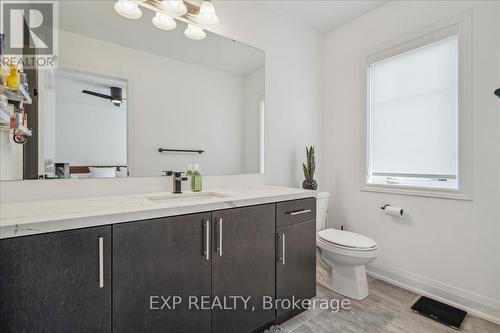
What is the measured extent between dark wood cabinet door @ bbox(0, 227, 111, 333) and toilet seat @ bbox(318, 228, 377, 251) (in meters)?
1.52

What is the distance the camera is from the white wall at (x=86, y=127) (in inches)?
49.2

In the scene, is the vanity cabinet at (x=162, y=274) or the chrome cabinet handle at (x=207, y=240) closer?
the vanity cabinet at (x=162, y=274)

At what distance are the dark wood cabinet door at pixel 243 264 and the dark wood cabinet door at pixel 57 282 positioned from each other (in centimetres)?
49

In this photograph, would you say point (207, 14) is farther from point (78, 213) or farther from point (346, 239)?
point (346, 239)

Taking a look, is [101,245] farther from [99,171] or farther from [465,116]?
[465,116]

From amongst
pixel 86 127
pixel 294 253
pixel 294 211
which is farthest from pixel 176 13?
pixel 294 253

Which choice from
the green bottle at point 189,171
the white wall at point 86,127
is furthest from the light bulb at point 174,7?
the green bottle at point 189,171

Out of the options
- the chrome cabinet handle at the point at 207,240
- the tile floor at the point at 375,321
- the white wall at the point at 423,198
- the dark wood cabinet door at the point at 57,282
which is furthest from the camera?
the white wall at the point at 423,198

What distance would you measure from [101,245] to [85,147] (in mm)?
682

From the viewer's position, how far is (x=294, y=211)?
157cm

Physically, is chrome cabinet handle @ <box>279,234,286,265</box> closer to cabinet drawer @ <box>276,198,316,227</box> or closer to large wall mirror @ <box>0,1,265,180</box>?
cabinet drawer @ <box>276,198,316,227</box>

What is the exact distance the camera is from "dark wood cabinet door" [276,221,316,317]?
4.87ft

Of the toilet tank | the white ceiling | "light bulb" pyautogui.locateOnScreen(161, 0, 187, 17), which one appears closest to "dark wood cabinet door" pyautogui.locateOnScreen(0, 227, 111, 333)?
"light bulb" pyautogui.locateOnScreen(161, 0, 187, 17)

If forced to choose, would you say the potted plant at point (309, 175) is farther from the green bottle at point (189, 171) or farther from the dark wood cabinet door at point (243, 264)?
the green bottle at point (189, 171)
